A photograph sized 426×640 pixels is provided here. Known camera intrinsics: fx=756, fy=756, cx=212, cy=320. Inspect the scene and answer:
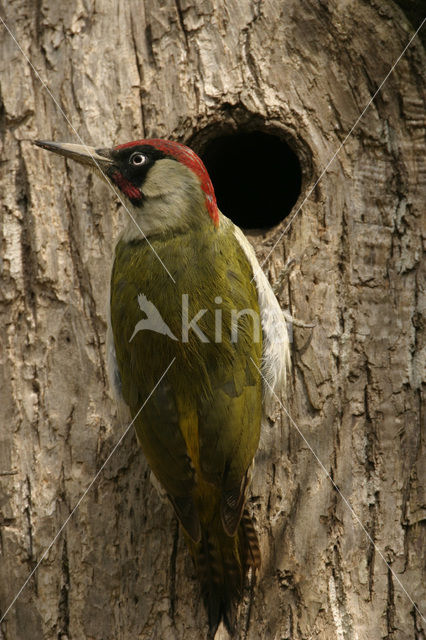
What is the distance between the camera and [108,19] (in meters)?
3.68

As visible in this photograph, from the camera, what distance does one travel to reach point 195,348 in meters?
3.10

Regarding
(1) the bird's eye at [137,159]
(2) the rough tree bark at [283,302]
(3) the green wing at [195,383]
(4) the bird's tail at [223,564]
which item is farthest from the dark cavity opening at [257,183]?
(4) the bird's tail at [223,564]

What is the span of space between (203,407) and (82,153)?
50.2 inches

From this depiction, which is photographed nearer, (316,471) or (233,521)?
(233,521)

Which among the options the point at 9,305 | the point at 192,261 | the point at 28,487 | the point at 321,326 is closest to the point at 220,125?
the point at 192,261

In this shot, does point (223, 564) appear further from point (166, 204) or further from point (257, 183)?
point (257, 183)

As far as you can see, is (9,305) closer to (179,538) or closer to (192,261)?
(192,261)

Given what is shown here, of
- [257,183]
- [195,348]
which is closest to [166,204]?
[195,348]

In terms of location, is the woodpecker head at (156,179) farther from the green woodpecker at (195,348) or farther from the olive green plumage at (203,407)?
the olive green plumage at (203,407)

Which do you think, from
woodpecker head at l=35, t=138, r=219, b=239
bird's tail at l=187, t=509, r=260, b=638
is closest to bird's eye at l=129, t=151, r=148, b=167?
woodpecker head at l=35, t=138, r=219, b=239

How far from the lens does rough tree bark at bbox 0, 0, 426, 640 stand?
3.25 m

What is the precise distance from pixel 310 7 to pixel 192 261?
54.9 inches

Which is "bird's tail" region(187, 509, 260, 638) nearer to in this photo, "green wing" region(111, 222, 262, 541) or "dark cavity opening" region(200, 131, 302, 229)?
"green wing" region(111, 222, 262, 541)

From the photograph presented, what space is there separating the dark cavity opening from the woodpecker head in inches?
46.8
